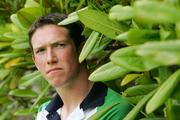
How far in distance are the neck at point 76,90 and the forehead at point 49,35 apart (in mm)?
155

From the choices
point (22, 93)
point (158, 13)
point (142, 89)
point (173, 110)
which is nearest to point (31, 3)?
point (22, 93)

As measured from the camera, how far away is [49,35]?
1650mm

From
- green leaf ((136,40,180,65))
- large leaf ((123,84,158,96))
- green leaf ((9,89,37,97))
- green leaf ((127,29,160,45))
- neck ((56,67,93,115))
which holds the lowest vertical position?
green leaf ((9,89,37,97))

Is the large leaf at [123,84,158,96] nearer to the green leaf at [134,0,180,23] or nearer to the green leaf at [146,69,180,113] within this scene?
the green leaf at [146,69,180,113]

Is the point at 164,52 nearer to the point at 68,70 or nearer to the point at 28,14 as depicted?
the point at 68,70

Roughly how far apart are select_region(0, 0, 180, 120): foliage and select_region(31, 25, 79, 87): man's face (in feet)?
0.39

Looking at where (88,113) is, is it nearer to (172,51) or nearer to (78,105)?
(78,105)

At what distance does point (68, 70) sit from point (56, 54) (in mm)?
77

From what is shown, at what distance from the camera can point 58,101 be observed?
1937 mm

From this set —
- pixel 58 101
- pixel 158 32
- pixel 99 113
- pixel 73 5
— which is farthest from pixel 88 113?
pixel 158 32

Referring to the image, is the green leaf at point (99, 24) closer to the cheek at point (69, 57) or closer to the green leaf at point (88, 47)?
the green leaf at point (88, 47)

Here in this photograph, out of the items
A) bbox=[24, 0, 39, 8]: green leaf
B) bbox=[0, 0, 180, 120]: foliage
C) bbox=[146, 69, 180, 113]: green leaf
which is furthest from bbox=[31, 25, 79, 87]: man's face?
bbox=[146, 69, 180, 113]: green leaf

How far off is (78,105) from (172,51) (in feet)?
3.96

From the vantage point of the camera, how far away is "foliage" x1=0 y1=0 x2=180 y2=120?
61 centimetres
